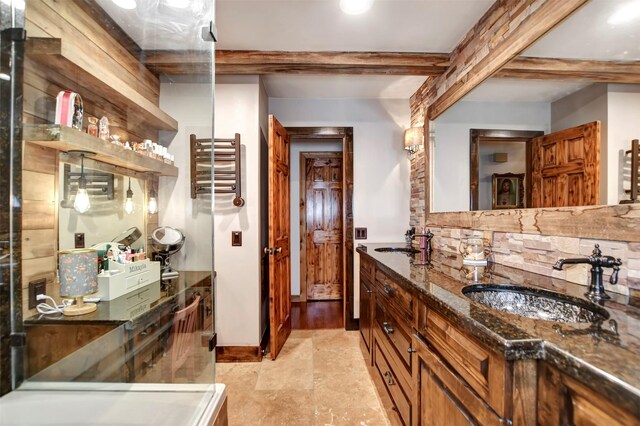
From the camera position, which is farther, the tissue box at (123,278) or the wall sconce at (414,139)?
the wall sconce at (414,139)

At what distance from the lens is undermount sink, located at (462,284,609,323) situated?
0.91 meters

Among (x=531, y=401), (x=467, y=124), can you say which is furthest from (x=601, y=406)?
(x=467, y=124)

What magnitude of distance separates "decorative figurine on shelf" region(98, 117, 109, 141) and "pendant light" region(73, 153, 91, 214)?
0.59ft

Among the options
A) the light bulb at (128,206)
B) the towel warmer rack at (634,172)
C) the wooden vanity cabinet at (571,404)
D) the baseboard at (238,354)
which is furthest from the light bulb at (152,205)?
the towel warmer rack at (634,172)

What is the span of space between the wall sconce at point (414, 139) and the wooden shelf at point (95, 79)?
2178 mm

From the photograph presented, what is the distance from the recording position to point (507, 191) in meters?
1.57

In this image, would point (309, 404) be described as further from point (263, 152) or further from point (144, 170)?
point (263, 152)

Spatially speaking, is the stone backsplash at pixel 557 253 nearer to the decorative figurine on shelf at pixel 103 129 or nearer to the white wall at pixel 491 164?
the white wall at pixel 491 164

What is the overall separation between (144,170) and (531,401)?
2.25 m

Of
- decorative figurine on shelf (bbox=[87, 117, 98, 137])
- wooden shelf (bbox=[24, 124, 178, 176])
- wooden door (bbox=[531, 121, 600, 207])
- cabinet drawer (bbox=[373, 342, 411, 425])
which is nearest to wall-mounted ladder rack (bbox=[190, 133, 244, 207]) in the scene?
wooden shelf (bbox=[24, 124, 178, 176])

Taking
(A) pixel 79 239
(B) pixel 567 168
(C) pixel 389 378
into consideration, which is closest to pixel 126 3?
(A) pixel 79 239

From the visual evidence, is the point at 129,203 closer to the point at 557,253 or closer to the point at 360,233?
the point at 360,233

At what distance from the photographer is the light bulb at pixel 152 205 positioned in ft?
6.39

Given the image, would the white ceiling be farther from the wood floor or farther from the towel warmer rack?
the wood floor
